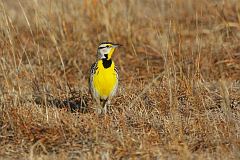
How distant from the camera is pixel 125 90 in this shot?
17.4ft

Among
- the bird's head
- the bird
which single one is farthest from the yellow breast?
the bird's head

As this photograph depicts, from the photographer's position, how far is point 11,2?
30.4 feet

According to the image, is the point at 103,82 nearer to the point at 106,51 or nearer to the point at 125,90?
the point at 106,51

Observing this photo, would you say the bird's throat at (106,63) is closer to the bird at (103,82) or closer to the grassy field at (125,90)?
the bird at (103,82)

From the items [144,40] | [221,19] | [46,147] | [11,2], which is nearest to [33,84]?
[46,147]

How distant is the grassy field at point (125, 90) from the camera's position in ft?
13.1

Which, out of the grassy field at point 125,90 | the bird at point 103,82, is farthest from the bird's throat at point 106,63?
the grassy field at point 125,90

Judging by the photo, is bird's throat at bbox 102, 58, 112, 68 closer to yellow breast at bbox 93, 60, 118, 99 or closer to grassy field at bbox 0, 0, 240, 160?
yellow breast at bbox 93, 60, 118, 99

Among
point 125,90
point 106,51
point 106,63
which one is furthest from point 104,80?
point 125,90

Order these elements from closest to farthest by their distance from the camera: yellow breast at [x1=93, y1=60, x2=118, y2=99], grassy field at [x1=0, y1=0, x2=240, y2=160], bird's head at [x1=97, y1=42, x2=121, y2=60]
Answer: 1. grassy field at [x1=0, y1=0, x2=240, y2=160]
2. yellow breast at [x1=93, y1=60, x2=118, y2=99]
3. bird's head at [x1=97, y1=42, x2=121, y2=60]

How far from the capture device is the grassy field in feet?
13.1

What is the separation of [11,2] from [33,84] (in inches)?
164

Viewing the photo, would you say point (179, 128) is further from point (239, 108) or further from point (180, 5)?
point (180, 5)

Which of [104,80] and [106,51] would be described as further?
[106,51]
